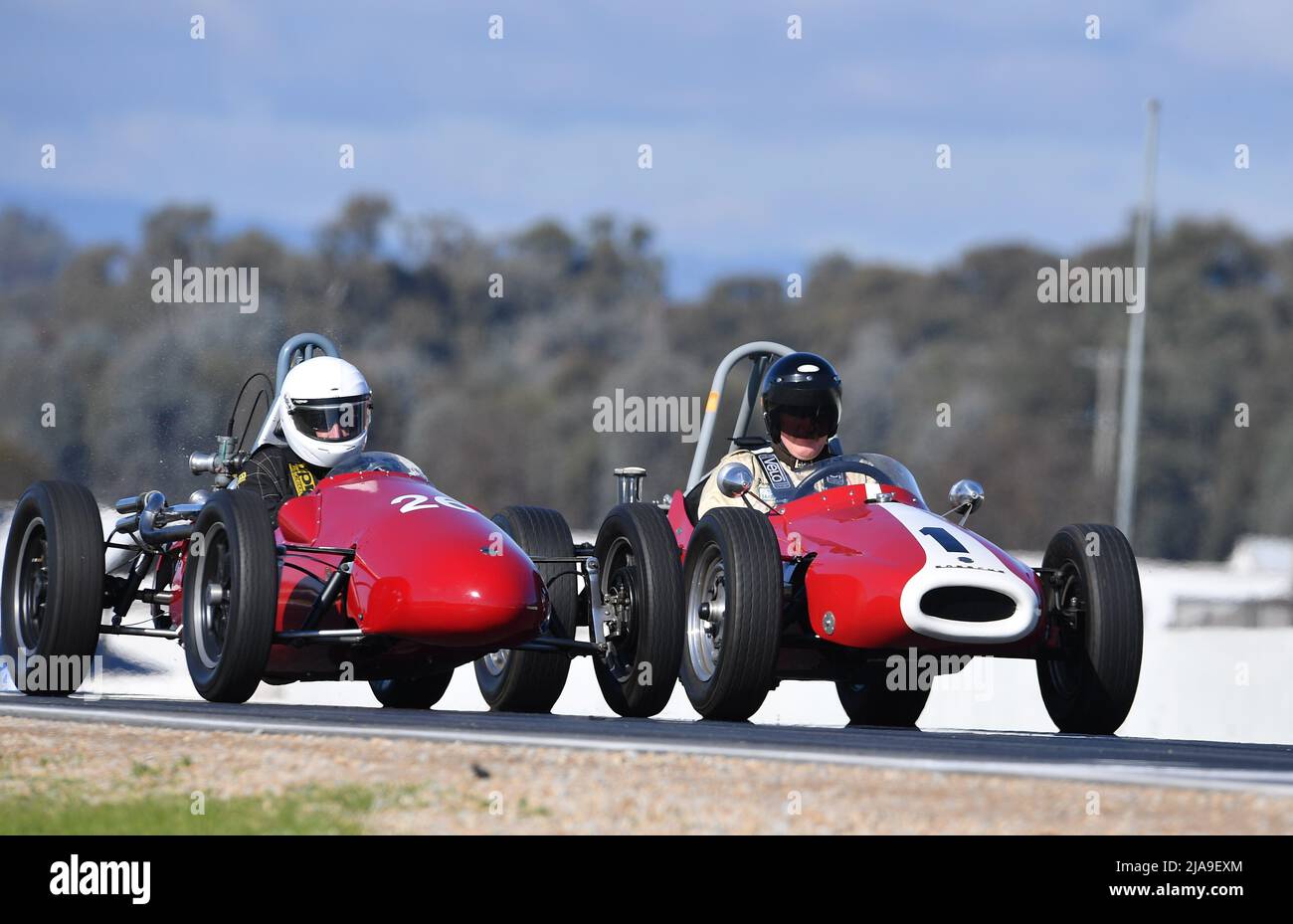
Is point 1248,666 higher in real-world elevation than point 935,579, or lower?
lower

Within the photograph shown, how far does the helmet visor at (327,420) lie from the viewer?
1392 centimetres

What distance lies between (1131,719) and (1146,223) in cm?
2213

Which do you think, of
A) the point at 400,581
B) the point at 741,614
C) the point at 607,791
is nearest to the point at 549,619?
the point at 400,581

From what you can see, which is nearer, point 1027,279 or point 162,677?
point 162,677

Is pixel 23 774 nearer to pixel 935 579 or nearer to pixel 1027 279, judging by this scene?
pixel 935 579

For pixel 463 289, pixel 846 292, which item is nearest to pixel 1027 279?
pixel 846 292

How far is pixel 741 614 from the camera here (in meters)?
11.8

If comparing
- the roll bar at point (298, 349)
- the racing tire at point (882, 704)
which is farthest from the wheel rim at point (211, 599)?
the racing tire at point (882, 704)

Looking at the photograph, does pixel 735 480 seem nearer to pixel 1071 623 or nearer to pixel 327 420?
pixel 1071 623
